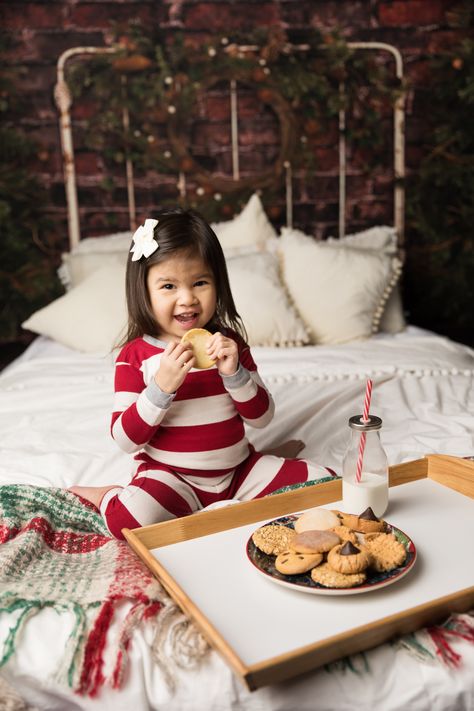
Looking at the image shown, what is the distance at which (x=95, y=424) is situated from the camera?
1.94 m

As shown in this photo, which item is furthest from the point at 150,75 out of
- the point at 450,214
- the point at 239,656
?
the point at 239,656

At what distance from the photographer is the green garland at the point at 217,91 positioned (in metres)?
3.16

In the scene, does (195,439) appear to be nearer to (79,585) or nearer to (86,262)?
(79,585)

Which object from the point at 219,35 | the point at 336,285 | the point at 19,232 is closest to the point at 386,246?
the point at 336,285

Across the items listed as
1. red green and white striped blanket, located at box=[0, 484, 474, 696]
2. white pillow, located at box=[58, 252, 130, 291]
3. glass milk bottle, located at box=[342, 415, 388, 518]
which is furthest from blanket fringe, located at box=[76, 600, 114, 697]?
white pillow, located at box=[58, 252, 130, 291]

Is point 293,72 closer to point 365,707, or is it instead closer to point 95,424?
point 95,424

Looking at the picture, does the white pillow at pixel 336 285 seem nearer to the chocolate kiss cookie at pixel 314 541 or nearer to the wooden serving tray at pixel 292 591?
the wooden serving tray at pixel 292 591

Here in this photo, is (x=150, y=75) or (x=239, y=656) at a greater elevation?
(x=150, y=75)

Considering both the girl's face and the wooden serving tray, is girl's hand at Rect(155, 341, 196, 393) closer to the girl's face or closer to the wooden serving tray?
the girl's face

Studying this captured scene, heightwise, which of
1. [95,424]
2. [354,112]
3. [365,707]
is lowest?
[95,424]

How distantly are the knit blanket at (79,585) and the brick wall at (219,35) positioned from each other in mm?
2131

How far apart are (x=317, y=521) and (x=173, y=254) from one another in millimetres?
640

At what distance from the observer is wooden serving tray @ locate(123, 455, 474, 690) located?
0.88 m

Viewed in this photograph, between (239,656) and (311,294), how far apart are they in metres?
2.02
